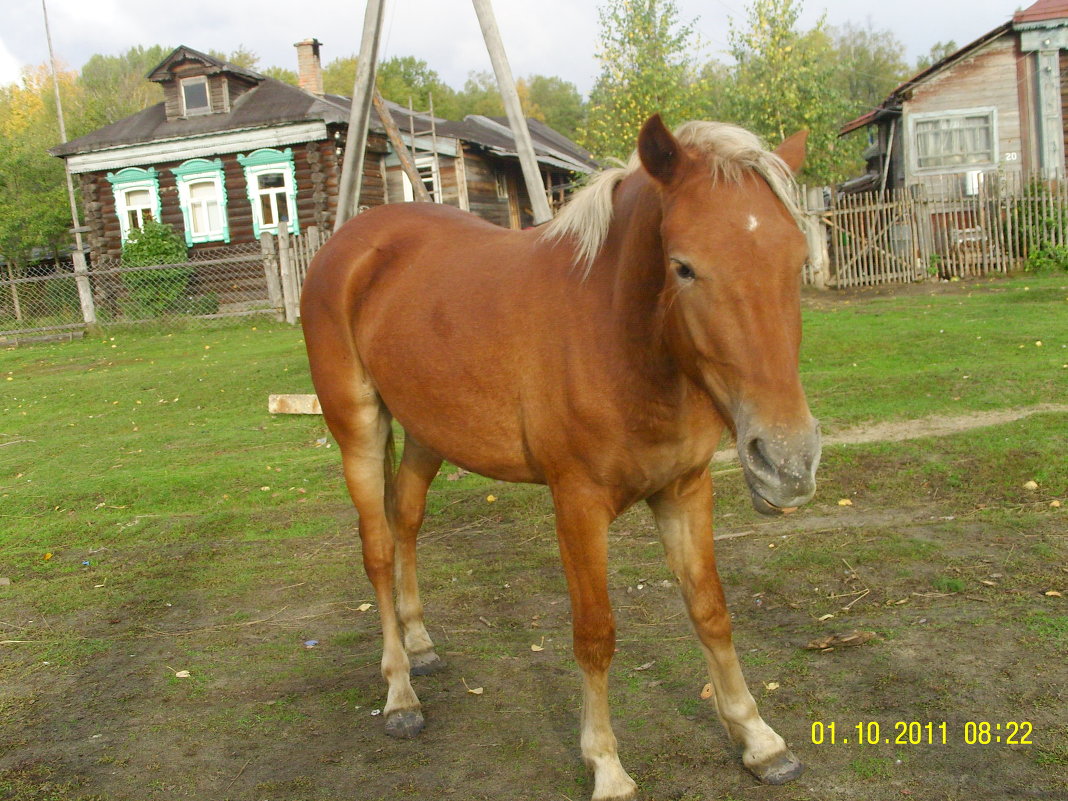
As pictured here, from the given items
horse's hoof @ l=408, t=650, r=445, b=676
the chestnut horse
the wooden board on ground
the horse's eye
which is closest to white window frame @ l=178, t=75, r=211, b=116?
the wooden board on ground

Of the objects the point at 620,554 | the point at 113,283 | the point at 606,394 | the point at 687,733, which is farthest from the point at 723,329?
the point at 113,283

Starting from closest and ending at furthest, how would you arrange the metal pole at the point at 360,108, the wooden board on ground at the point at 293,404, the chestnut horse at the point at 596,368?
the chestnut horse at the point at 596,368 < the metal pole at the point at 360,108 < the wooden board on ground at the point at 293,404

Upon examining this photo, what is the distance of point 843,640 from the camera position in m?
3.75

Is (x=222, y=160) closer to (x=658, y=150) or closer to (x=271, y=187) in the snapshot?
(x=271, y=187)

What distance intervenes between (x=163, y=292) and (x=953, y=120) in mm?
20467

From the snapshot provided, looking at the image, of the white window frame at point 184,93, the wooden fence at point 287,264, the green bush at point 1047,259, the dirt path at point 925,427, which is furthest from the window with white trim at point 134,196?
the dirt path at point 925,427

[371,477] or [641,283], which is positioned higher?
[641,283]

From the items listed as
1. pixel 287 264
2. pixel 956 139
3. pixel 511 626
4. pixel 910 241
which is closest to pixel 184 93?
pixel 287 264

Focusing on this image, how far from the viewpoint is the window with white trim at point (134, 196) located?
82.1 ft

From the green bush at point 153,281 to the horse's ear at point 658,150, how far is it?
2109cm

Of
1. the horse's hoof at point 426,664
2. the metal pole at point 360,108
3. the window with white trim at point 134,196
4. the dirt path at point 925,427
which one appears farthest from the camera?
the window with white trim at point 134,196

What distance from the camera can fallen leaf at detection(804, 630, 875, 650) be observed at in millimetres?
3738

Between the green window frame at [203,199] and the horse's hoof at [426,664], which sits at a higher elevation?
the green window frame at [203,199]

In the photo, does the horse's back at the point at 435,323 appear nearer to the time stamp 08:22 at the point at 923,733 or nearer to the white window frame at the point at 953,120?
the time stamp 08:22 at the point at 923,733
